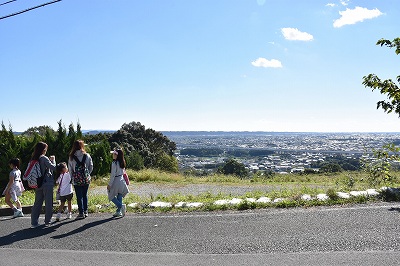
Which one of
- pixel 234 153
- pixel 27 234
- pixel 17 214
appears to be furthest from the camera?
pixel 234 153

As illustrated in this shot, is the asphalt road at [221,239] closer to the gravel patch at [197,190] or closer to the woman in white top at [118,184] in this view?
the woman in white top at [118,184]

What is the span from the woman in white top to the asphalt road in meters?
0.50

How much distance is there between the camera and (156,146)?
51875mm

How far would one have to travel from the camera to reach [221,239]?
554 cm

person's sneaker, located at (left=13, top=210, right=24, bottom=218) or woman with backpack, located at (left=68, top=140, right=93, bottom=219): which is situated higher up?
woman with backpack, located at (left=68, top=140, right=93, bottom=219)

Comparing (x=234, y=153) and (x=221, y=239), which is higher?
(x=221, y=239)

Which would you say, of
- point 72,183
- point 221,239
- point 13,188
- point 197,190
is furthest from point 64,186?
point 197,190

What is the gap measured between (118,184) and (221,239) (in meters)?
3.33

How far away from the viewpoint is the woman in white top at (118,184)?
7730 millimetres

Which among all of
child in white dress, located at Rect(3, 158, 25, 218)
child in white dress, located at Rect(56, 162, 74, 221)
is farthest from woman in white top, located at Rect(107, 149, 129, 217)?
child in white dress, located at Rect(3, 158, 25, 218)

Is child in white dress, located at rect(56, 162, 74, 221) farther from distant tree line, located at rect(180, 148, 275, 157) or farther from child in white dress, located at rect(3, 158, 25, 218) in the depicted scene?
distant tree line, located at rect(180, 148, 275, 157)

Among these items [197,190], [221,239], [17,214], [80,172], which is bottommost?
[197,190]

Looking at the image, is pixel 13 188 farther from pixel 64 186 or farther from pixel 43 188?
pixel 43 188

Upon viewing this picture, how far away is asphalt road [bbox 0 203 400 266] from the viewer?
4.72 meters
